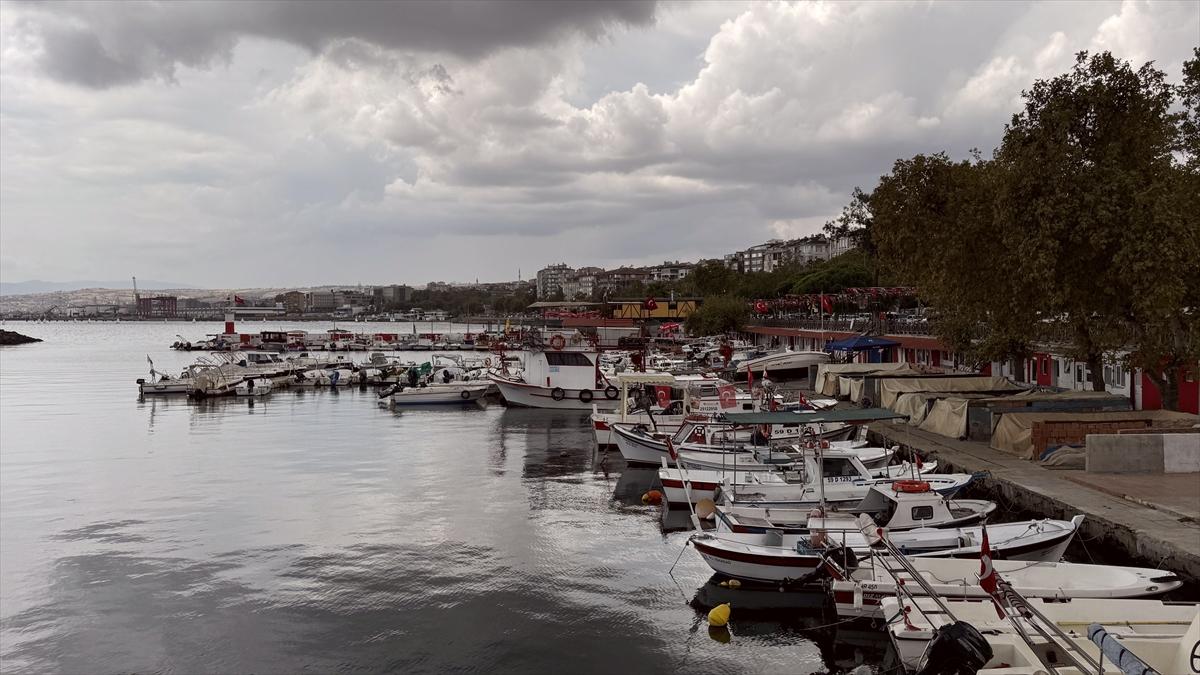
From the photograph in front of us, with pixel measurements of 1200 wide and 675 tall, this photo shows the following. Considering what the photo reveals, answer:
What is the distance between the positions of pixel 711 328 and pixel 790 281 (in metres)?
18.9

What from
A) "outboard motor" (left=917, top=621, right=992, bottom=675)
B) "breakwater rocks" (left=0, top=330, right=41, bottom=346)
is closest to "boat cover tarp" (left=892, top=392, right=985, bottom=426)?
"outboard motor" (left=917, top=621, right=992, bottom=675)

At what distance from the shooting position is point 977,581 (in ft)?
52.9

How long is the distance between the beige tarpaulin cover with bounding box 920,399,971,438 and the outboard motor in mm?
22738

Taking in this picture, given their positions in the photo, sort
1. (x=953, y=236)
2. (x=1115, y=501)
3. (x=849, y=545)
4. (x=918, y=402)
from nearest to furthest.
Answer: (x=849, y=545)
(x=1115, y=501)
(x=953, y=236)
(x=918, y=402)

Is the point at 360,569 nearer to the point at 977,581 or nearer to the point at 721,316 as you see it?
the point at 977,581

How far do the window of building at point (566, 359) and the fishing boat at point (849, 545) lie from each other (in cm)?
4039

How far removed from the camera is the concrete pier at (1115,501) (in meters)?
17.5

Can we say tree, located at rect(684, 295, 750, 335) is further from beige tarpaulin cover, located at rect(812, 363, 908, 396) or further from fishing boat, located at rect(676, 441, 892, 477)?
fishing boat, located at rect(676, 441, 892, 477)

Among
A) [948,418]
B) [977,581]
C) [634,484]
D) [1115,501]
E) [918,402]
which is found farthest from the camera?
[918,402]

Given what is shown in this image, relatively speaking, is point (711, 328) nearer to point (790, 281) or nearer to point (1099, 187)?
point (790, 281)

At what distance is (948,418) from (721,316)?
82.1 meters

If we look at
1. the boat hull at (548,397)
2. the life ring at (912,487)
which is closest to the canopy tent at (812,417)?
the life ring at (912,487)

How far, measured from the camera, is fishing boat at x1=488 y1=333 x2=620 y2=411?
5981cm

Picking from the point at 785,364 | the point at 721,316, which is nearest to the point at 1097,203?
the point at 785,364
